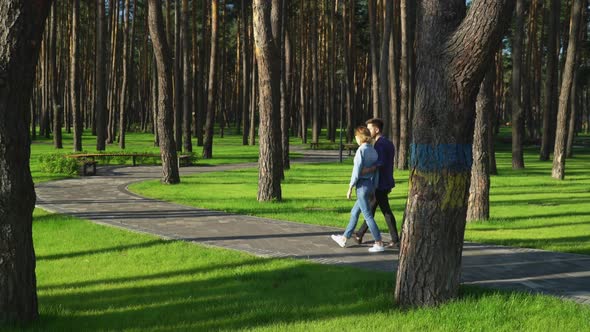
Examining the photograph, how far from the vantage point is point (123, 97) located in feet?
119

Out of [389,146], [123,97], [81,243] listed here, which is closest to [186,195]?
[81,243]

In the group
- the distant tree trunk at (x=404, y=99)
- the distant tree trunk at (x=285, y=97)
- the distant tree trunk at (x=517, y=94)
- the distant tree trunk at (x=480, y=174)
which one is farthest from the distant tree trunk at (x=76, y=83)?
the distant tree trunk at (x=480, y=174)

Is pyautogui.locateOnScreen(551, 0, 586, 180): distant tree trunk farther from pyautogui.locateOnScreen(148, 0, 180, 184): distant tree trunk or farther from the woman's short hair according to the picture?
the woman's short hair

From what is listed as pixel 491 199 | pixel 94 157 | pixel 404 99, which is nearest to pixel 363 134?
pixel 491 199

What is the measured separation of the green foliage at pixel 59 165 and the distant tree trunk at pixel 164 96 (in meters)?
4.75

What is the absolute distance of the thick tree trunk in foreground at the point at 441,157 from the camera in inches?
220

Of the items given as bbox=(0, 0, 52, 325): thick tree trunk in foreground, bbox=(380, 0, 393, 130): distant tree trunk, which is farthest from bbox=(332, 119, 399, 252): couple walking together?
bbox=(380, 0, 393, 130): distant tree trunk

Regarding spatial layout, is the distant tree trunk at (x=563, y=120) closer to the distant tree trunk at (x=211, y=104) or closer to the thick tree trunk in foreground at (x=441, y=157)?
the distant tree trunk at (x=211, y=104)

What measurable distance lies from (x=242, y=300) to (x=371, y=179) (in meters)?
3.38

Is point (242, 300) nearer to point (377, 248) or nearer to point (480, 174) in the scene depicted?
point (377, 248)

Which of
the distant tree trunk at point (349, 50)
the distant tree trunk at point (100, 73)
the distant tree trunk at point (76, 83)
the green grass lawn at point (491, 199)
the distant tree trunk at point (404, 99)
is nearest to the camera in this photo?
the green grass lawn at point (491, 199)

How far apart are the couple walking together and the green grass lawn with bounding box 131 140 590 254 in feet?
6.45

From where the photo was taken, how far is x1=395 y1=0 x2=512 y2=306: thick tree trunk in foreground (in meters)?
5.59

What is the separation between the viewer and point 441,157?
5.63m
